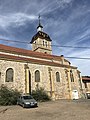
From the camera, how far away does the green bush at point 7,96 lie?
19702 millimetres

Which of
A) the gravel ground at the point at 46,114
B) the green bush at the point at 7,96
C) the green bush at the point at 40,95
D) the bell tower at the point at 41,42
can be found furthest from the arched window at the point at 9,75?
the bell tower at the point at 41,42

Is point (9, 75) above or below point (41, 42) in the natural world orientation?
below

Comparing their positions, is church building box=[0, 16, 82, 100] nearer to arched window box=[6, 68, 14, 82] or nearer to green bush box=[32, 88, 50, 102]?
arched window box=[6, 68, 14, 82]

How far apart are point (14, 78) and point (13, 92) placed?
264 centimetres

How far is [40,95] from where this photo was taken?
77.3ft

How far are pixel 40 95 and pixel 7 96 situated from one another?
5.74 m

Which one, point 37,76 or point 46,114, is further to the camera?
point 37,76

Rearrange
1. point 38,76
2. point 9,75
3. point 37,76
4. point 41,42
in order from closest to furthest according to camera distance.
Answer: point 9,75 < point 37,76 < point 38,76 < point 41,42

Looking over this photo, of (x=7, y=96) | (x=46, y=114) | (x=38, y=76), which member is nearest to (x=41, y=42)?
(x=38, y=76)

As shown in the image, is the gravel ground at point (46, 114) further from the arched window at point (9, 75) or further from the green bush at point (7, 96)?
the arched window at point (9, 75)

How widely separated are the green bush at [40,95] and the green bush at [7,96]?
337 cm

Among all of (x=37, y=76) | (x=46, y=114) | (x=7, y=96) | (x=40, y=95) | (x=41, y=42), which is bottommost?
(x=46, y=114)

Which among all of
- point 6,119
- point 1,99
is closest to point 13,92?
point 1,99

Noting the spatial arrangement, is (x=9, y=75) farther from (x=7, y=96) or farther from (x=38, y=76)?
(x=38, y=76)
